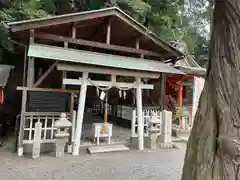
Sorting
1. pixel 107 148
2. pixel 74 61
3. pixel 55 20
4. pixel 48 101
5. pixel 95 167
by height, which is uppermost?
pixel 55 20

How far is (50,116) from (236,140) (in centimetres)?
516

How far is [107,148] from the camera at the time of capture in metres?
6.69

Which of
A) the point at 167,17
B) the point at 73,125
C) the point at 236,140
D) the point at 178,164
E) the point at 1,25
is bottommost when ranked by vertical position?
the point at 178,164

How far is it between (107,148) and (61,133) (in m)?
1.59

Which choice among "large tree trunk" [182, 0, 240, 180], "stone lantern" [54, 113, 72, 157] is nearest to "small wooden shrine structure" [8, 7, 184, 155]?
"stone lantern" [54, 113, 72, 157]

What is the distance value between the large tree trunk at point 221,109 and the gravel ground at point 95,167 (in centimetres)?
241

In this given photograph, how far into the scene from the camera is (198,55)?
22516 mm

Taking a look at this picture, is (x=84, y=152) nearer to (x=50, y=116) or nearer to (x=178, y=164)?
(x=50, y=116)

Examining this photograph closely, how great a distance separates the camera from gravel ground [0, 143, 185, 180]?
460 centimetres

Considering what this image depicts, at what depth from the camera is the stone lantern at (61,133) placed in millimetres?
5770

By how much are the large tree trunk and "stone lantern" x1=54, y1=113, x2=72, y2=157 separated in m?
3.92

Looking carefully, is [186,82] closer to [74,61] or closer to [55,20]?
[74,61]

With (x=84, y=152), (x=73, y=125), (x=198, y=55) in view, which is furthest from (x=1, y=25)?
(x=198, y=55)

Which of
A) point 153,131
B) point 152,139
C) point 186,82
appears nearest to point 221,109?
point 153,131
